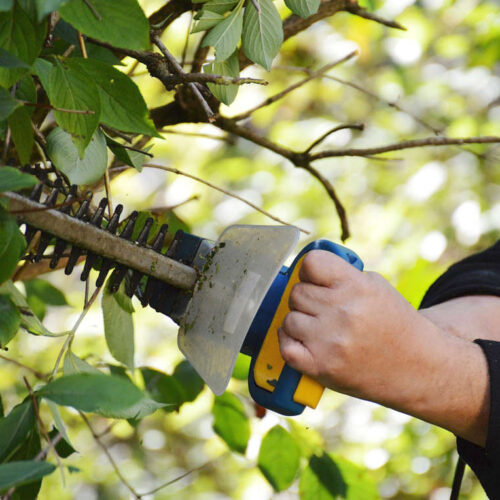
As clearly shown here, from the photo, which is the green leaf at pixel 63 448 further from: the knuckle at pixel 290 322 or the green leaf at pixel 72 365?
the knuckle at pixel 290 322

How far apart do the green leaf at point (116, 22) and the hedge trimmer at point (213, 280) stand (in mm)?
175

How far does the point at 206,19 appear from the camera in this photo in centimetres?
54


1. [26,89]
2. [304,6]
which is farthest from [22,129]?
[304,6]

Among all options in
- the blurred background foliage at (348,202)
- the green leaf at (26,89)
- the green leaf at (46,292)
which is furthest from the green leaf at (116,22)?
the blurred background foliage at (348,202)

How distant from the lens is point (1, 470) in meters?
0.38

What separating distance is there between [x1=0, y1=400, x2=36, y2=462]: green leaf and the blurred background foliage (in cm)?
131

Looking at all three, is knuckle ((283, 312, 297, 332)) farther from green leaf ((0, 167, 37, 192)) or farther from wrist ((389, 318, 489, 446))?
green leaf ((0, 167, 37, 192))

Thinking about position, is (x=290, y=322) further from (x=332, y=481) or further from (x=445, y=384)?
(x=332, y=481)

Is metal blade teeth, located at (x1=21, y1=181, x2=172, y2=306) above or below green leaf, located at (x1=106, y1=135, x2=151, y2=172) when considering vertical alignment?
below

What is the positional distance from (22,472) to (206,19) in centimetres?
36

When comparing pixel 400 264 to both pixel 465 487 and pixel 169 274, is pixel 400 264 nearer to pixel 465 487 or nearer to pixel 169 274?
pixel 465 487

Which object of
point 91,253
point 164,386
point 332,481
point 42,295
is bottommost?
point 332,481

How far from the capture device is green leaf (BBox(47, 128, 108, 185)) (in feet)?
1.70

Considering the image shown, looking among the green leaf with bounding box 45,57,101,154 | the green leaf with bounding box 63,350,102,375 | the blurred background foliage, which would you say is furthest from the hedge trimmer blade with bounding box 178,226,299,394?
the blurred background foliage
